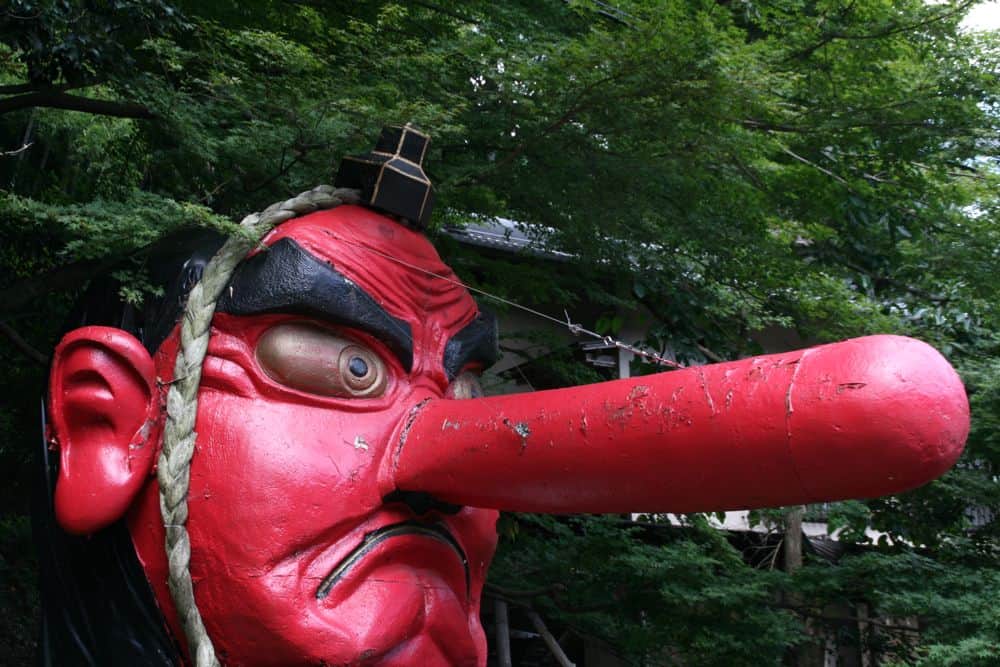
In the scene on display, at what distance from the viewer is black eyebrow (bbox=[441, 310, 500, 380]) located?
2607 mm

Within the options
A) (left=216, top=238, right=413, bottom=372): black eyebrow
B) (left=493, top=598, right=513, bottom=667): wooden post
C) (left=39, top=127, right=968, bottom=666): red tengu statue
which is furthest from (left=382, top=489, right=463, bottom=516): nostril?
(left=493, top=598, right=513, bottom=667): wooden post

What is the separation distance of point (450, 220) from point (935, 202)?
7.23ft

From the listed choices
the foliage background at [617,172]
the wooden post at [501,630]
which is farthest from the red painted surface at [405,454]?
the wooden post at [501,630]

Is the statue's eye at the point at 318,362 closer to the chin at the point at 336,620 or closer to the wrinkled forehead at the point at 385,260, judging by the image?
the wrinkled forehead at the point at 385,260

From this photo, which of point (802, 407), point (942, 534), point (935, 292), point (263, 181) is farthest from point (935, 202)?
point (802, 407)

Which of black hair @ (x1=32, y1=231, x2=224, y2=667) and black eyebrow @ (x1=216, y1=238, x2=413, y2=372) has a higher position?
black eyebrow @ (x1=216, y1=238, x2=413, y2=372)

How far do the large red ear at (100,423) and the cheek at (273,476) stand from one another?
0.48 feet

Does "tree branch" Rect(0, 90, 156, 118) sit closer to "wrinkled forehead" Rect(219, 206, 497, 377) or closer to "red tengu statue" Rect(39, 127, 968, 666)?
"red tengu statue" Rect(39, 127, 968, 666)

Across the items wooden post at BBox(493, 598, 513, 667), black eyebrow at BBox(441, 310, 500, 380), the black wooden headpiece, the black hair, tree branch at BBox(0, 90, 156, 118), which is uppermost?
the black wooden headpiece

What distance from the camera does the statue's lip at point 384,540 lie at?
2146 millimetres

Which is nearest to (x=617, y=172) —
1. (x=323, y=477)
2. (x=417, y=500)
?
(x=417, y=500)

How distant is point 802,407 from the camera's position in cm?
173

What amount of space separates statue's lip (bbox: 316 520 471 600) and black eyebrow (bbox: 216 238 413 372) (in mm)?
423

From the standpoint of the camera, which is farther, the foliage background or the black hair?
the foliage background
